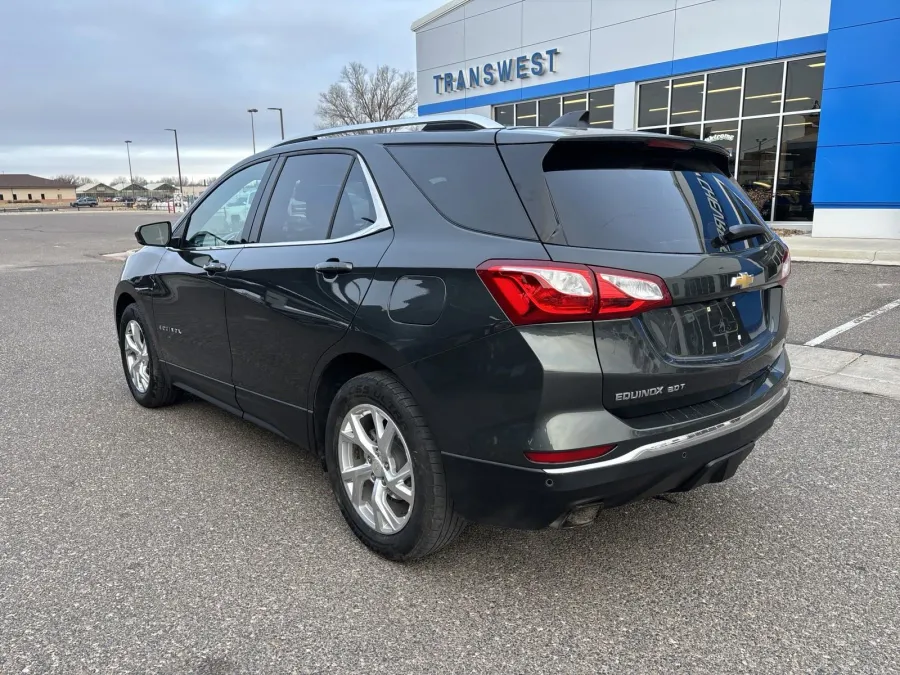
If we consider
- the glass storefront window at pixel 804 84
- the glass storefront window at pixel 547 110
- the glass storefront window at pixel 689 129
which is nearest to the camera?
the glass storefront window at pixel 804 84

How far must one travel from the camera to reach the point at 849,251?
1312 cm

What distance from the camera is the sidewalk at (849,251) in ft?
41.6

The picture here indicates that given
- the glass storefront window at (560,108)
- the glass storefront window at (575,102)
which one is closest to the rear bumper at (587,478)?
the glass storefront window at (560,108)

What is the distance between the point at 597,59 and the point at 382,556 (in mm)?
20998

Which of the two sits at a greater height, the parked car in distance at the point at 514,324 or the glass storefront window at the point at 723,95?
the glass storefront window at the point at 723,95

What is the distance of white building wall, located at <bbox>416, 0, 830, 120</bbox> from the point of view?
57.4 ft

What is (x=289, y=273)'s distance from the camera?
10.5 ft

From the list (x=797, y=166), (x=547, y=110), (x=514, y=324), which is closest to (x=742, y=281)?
(x=514, y=324)

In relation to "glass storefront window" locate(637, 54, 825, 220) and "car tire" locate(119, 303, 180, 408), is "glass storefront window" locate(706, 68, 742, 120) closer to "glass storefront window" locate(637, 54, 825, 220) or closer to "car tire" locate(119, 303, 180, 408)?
"glass storefront window" locate(637, 54, 825, 220)

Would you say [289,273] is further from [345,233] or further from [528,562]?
[528,562]

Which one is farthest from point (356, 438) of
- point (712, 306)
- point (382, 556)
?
point (712, 306)

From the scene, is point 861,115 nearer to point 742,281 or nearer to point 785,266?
point 785,266

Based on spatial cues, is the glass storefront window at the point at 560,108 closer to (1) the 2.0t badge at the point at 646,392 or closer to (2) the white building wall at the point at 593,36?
(2) the white building wall at the point at 593,36

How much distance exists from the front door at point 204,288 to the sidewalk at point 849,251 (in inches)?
471
